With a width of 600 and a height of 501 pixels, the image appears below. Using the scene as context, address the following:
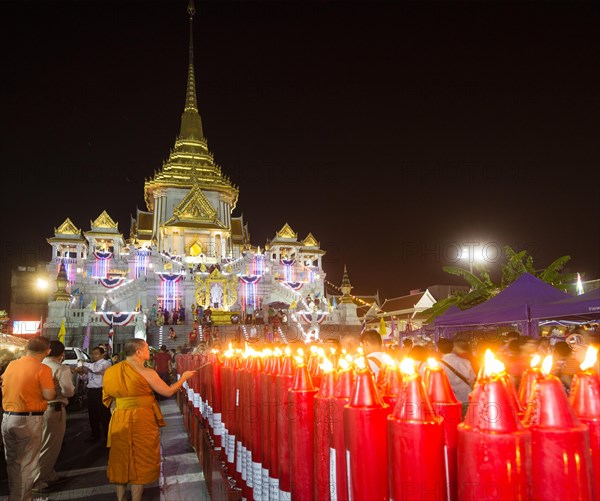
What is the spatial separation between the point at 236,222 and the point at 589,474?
178ft

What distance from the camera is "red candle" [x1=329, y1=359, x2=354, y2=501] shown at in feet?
6.95

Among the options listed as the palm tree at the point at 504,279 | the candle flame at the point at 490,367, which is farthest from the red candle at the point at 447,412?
the palm tree at the point at 504,279

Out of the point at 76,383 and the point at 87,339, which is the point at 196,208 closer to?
the point at 87,339

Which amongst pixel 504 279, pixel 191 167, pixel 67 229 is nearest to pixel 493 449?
pixel 504 279

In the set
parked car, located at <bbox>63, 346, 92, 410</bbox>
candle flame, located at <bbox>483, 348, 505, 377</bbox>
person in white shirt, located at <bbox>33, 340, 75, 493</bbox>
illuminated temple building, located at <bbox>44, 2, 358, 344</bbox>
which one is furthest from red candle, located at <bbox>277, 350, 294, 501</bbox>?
illuminated temple building, located at <bbox>44, 2, 358, 344</bbox>

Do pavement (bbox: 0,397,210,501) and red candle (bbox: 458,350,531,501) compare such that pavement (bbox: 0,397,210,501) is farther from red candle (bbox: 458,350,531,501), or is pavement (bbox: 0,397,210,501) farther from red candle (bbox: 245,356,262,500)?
red candle (bbox: 458,350,531,501)

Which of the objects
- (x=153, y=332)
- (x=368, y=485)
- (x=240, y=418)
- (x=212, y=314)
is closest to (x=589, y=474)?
(x=368, y=485)

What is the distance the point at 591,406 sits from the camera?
5.44 feet

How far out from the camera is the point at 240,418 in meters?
4.03

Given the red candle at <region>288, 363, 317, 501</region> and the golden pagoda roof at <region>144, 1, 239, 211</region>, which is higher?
the golden pagoda roof at <region>144, 1, 239, 211</region>

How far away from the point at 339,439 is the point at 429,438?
567 mm

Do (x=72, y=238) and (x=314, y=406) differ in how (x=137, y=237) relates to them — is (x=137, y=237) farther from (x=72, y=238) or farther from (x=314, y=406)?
(x=314, y=406)

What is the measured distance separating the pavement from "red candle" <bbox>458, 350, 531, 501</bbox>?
3800 millimetres

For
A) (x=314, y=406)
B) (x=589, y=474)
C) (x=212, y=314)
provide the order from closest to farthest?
(x=589, y=474)
(x=314, y=406)
(x=212, y=314)
